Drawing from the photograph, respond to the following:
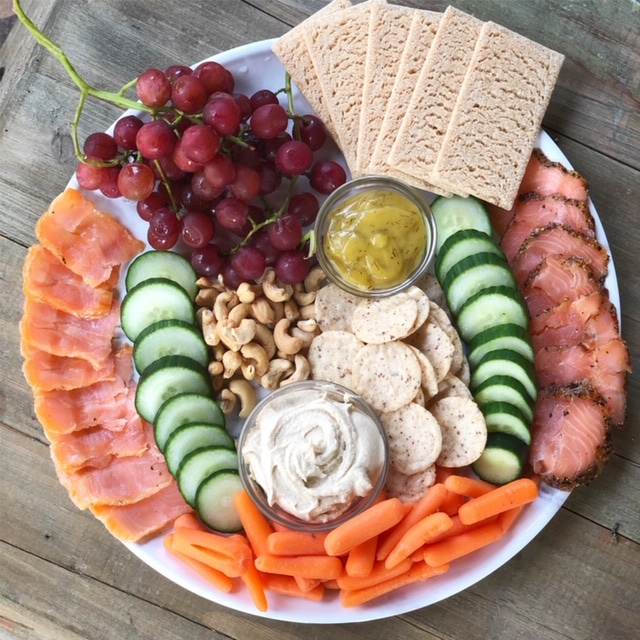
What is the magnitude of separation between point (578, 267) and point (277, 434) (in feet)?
3.07

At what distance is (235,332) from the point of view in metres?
1.83

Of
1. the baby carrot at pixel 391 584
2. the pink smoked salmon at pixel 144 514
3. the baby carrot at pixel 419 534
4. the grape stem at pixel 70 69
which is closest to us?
the grape stem at pixel 70 69

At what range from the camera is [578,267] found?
1.83 meters

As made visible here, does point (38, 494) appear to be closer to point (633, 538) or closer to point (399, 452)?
point (399, 452)

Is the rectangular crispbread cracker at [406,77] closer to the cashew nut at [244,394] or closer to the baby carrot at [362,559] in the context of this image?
the cashew nut at [244,394]

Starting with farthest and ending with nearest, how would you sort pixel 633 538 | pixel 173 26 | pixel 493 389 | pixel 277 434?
pixel 173 26, pixel 633 538, pixel 493 389, pixel 277 434

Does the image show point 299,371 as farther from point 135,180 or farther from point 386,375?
point 135,180

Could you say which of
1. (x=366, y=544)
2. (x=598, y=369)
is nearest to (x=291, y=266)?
(x=366, y=544)

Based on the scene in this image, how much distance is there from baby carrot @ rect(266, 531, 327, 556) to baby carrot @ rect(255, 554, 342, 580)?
0.02 metres

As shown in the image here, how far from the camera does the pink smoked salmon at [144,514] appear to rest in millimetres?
1859

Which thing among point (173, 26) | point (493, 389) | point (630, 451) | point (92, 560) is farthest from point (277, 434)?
point (173, 26)

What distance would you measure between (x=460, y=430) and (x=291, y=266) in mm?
650

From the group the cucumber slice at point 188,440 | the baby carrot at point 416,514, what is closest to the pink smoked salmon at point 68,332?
the cucumber slice at point 188,440

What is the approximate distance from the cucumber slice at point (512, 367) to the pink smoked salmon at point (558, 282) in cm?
20
